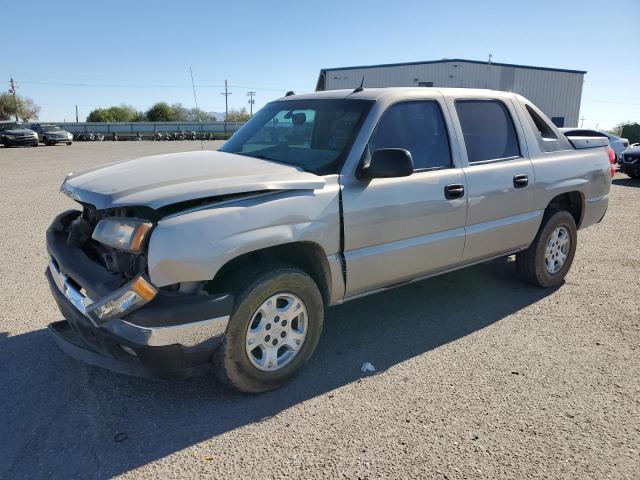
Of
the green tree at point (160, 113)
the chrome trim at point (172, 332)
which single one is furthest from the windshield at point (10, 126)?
the green tree at point (160, 113)

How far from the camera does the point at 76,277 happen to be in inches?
122

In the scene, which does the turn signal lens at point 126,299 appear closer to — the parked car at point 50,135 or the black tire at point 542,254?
the black tire at point 542,254

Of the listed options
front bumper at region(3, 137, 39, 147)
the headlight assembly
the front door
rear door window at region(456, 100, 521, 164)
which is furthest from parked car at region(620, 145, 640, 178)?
front bumper at region(3, 137, 39, 147)

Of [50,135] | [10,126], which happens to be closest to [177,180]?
[50,135]

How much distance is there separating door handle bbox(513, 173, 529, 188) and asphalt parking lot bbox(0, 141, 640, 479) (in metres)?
1.14

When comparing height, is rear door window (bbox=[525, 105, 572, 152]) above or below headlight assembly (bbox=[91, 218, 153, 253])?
above

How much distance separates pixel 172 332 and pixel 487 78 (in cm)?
3771

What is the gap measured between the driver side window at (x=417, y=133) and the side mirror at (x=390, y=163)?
0.93 ft

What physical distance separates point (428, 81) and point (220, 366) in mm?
35586

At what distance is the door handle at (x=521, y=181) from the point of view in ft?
14.9

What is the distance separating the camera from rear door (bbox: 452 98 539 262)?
14.0 ft

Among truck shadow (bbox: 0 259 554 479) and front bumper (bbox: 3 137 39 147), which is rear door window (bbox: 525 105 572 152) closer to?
truck shadow (bbox: 0 259 554 479)

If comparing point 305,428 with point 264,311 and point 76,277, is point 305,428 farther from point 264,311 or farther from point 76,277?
point 76,277

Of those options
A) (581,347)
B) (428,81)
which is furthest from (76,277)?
(428,81)
